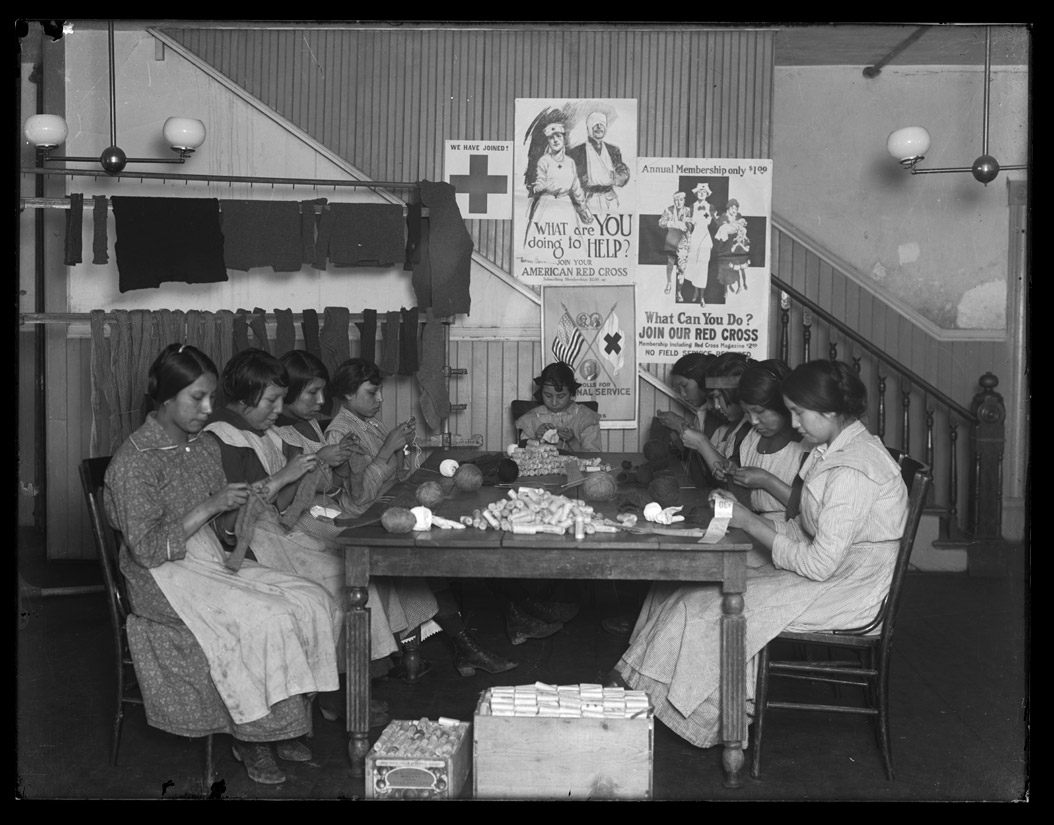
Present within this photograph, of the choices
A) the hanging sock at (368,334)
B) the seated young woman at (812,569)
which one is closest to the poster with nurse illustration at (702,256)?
the hanging sock at (368,334)

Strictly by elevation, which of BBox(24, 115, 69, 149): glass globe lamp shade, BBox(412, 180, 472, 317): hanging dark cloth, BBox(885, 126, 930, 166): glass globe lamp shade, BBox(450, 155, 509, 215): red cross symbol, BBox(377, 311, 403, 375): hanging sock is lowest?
BBox(377, 311, 403, 375): hanging sock

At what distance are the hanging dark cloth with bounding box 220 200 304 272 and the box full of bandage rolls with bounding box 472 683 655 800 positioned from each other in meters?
3.48

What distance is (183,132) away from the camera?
5.77 meters

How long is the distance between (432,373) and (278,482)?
2428mm

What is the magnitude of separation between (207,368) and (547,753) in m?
1.70

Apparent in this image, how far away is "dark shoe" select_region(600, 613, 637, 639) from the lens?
5.54 metres

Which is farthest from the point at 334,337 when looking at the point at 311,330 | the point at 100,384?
the point at 100,384

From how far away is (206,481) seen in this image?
385cm

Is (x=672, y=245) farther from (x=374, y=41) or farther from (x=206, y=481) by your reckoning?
(x=206, y=481)

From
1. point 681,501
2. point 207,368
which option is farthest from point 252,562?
point 681,501

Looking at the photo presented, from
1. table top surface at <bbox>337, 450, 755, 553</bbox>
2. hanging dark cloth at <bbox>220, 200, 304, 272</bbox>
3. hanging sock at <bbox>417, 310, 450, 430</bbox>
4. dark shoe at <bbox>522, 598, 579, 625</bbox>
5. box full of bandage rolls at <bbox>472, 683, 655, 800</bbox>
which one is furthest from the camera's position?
hanging sock at <bbox>417, 310, 450, 430</bbox>

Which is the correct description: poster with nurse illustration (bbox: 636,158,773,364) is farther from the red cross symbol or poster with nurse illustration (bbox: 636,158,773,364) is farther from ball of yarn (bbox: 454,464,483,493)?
ball of yarn (bbox: 454,464,483,493)

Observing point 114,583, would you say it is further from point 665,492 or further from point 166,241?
point 166,241

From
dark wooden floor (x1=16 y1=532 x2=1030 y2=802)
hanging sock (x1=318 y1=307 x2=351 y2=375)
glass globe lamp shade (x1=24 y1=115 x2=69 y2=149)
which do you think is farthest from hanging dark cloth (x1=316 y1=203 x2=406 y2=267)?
dark wooden floor (x1=16 y1=532 x2=1030 y2=802)
